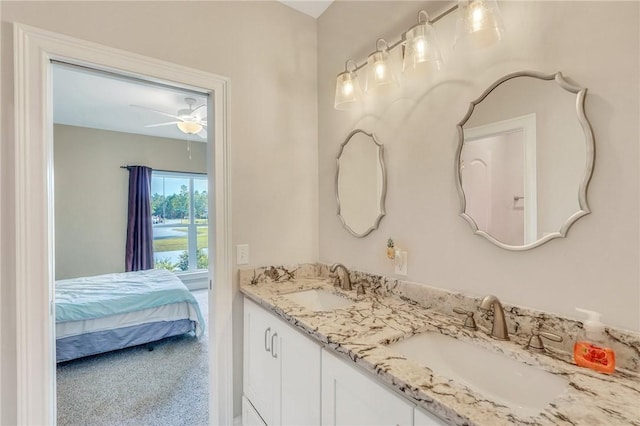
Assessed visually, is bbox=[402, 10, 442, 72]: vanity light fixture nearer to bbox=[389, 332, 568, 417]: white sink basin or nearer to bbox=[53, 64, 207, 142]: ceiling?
bbox=[389, 332, 568, 417]: white sink basin

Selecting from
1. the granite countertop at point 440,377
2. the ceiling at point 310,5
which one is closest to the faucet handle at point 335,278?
the granite countertop at point 440,377

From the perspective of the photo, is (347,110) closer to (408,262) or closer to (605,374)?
(408,262)

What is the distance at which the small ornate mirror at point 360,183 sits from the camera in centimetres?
161

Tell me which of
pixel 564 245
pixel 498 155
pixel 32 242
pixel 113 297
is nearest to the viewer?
pixel 564 245

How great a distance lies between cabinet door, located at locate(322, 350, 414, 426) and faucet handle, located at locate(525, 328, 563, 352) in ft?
1.61

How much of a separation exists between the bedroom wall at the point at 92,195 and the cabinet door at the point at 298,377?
451 cm

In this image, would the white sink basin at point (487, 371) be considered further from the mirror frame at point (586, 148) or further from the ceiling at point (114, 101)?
the ceiling at point (114, 101)

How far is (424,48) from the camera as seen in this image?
1.24 metres

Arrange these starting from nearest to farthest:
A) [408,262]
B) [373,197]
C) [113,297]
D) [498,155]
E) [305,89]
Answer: [498,155], [408,262], [373,197], [305,89], [113,297]

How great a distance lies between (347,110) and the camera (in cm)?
183

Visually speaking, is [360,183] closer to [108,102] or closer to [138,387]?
[138,387]

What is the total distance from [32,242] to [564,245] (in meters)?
2.03

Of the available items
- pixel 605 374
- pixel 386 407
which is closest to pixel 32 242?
pixel 386 407

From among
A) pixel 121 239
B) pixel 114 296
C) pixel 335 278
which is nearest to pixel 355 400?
pixel 335 278
